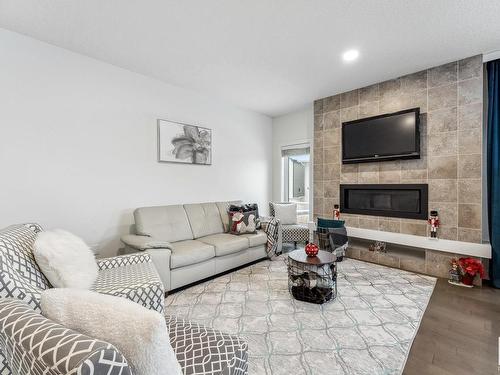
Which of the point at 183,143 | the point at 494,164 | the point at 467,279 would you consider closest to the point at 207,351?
the point at 183,143

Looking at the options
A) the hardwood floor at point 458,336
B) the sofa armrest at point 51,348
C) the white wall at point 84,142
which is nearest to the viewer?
the sofa armrest at point 51,348

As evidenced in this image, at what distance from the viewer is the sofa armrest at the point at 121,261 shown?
207cm

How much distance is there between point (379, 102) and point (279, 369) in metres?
3.61

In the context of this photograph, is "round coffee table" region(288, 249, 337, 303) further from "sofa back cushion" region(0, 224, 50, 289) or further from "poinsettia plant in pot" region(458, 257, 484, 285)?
"sofa back cushion" region(0, 224, 50, 289)

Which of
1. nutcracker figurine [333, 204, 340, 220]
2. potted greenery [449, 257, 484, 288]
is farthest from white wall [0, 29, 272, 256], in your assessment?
potted greenery [449, 257, 484, 288]

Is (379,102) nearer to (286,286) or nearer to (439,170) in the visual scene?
(439,170)

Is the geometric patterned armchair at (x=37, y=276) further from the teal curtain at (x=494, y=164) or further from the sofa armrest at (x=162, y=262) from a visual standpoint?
the teal curtain at (x=494, y=164)

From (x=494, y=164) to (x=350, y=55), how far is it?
210 cm

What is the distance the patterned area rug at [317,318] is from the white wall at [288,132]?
8.07 ft

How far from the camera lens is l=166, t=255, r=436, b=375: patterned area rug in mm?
1635

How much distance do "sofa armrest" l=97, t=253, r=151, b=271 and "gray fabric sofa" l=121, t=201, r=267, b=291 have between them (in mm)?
165

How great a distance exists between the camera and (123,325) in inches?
26.2

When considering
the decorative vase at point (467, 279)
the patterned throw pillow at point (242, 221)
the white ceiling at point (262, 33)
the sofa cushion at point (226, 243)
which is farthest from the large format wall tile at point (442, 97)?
the sofa cushion at point (226, 243)

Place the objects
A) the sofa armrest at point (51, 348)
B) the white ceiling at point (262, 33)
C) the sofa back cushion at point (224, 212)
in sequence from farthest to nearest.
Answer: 1. the sofa back cushion at point (224, 212)
2. the white ceiling at point (262, 33)
3. the sofa armrest at point (51, 348)
